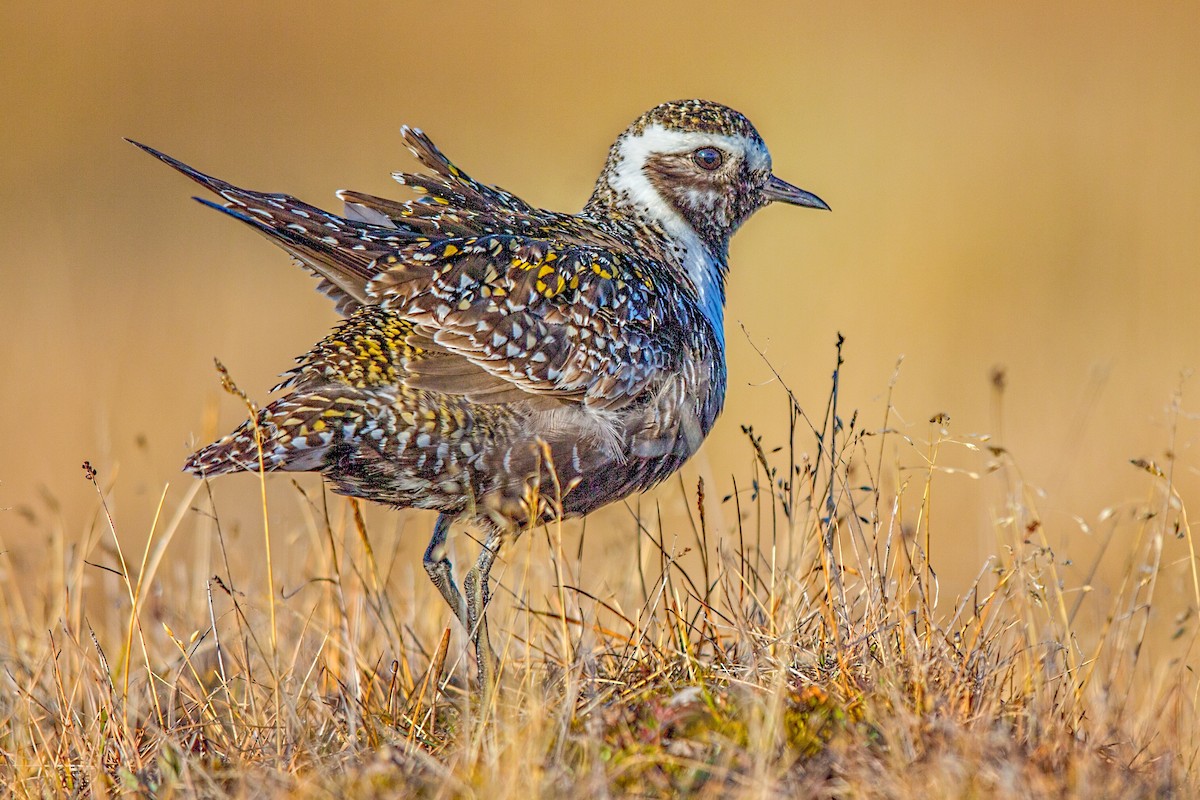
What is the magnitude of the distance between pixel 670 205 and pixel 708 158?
0.25m

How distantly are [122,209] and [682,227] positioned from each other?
10544mm

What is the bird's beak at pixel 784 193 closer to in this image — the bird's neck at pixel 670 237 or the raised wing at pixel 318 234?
the bird's neck at pixel 670 237

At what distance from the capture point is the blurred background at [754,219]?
9672 mm

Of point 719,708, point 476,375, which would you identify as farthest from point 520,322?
point 719,708

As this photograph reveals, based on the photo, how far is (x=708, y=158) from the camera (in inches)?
224

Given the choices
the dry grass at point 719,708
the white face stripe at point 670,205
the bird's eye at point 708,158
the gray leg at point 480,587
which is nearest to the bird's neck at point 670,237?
the white face stripe at point 670,205

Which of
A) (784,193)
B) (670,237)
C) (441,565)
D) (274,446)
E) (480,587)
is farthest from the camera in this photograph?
(784,193)

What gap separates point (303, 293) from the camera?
12.5 m

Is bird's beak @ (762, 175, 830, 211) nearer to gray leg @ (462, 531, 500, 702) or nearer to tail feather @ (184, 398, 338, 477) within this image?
gray leg @ (462, 531, 500, 702)

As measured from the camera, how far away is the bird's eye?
5.68 m

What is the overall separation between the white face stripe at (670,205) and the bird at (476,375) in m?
0.42

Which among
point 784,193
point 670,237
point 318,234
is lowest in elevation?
point 318,234

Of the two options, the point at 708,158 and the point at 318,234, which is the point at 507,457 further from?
the point at 708,158

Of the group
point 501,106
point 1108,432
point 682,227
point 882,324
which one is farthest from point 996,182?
point 682,227
